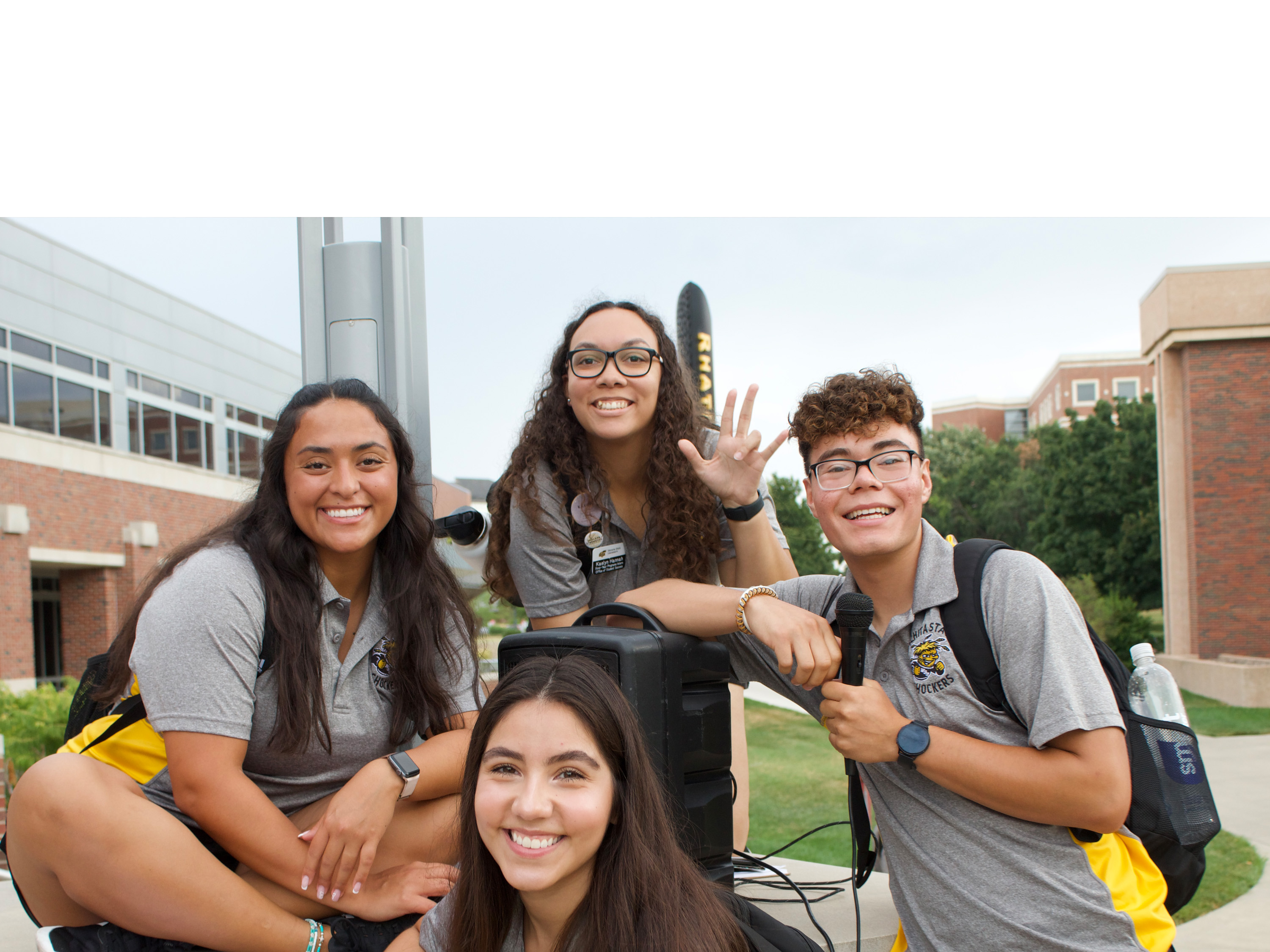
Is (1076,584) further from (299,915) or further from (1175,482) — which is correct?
(299,915)

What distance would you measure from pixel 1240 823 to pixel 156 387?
25.2m

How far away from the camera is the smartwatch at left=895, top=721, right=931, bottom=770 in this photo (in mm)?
1808

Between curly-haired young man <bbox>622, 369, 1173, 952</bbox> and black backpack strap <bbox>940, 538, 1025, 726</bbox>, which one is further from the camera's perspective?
black backpack strap <bbox>940, 538, 1025, 726</bbox>

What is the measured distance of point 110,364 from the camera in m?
23.2

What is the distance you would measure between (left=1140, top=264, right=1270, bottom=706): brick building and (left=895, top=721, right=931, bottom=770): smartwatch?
63.5 feet

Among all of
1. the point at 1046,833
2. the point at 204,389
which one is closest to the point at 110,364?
the point at 204,389

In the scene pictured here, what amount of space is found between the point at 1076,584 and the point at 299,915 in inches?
1034

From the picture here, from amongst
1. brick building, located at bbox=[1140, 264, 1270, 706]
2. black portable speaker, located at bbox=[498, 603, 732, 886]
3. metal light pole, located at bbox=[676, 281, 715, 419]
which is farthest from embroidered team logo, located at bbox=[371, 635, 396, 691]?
brick building, located at bbox=[1140, 264, 1270, 706]

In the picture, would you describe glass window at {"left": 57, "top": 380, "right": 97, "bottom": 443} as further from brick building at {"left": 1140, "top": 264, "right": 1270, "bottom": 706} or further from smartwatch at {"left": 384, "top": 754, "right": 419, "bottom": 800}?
brick building at {"left": 1140, "top": 264, "right": 1270, "bottom": 706}

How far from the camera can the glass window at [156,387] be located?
24.4 m

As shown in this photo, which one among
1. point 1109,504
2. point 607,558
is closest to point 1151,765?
point 607,558

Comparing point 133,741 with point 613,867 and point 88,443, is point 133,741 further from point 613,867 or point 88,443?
point 88,443

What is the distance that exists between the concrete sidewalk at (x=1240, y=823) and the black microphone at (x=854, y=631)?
4.02 metres

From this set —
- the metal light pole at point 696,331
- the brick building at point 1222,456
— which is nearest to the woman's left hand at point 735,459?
the metal light pole at point 696,331
